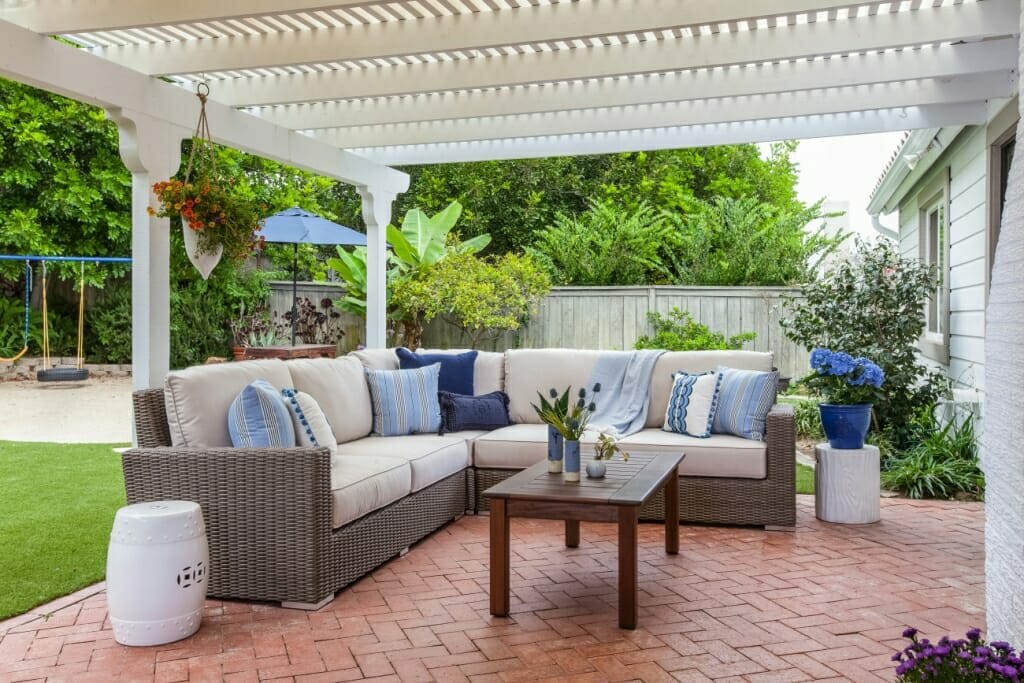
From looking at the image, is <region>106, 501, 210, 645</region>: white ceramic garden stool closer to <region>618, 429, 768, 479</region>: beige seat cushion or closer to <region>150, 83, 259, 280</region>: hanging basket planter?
<region>150, 83, 259, 280</region>: hanging basket planter

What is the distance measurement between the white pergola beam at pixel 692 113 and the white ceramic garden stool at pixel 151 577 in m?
4.84

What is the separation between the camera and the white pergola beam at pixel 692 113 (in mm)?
6336

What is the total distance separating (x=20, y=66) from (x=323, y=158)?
3.26 metres

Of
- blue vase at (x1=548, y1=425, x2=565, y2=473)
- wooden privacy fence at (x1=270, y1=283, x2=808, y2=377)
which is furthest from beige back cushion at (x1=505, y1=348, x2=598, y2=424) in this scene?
wooden privacy fence at (x1=270, y1=283, x2=808, y2=377)

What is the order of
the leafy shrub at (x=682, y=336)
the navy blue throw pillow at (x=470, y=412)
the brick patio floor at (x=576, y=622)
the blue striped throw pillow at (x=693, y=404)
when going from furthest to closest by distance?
the leafy shrub at (x=682, y=336), the navy blue throw pillow at (x=470, y=412), the blue striped throw pillow at (x=693, y=404), the brick patio floor at (x=576, y=622)

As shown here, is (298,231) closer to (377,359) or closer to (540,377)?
(377,359)

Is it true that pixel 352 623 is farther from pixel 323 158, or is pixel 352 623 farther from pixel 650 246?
pixel 650 246

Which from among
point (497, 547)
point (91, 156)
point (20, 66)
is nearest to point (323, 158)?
point (20, 66)

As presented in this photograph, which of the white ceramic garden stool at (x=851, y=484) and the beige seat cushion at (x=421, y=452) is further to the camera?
the white ceramic garden stool at (x=851, y=484)

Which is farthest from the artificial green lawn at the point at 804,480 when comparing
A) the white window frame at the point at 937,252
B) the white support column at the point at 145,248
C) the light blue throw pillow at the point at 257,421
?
the white support column at the point at 145,248

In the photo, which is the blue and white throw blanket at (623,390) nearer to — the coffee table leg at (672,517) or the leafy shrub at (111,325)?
the coffee table leg at (672,517)

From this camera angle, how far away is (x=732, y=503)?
5258mm

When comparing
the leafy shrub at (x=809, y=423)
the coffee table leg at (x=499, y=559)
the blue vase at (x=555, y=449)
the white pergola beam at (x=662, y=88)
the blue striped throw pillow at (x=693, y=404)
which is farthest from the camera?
the leafy shrub at (x=809, y=423)

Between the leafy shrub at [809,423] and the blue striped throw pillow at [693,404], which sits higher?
the blue striped throw pillow at [693,404]
